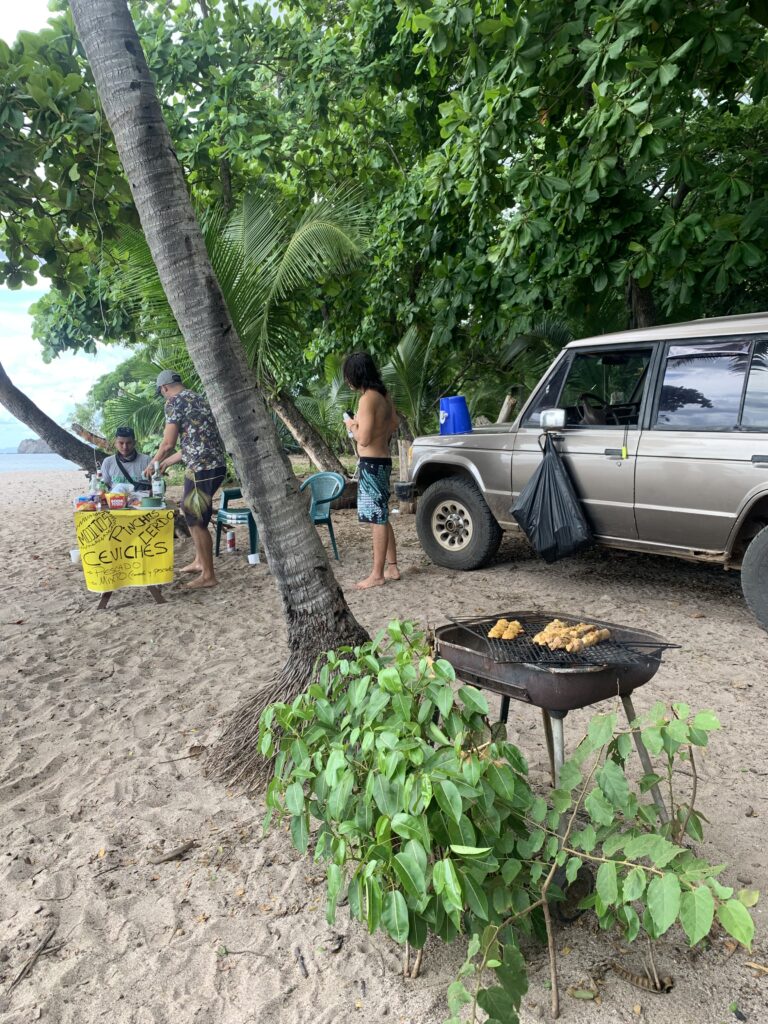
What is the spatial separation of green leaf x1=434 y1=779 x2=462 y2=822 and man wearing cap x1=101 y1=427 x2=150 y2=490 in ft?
22.7

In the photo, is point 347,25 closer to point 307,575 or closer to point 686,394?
point 686,394

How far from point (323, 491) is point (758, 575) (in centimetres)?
430

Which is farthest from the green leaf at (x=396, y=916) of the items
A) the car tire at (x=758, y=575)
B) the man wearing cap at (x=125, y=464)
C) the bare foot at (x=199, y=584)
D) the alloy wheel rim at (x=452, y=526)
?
the man wearing cap at (x=125, y=464)

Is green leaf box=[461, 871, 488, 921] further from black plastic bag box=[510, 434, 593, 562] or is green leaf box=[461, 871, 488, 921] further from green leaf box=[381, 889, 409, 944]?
black plastic bag box=[510, 434, 593, 562]

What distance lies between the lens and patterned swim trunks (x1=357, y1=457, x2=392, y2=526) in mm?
6203

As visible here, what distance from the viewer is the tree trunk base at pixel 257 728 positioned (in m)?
3.23

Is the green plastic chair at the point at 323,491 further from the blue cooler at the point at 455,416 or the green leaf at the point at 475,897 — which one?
the green leaf at the point at 475,897

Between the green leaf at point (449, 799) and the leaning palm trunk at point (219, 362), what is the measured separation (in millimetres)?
1594

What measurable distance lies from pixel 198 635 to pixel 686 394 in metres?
3.97

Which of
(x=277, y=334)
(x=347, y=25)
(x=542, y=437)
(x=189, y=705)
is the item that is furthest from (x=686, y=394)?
(x=347, y=25)

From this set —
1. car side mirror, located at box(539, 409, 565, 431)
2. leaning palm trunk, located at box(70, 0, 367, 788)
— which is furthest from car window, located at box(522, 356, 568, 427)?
leaning palm trunk, located at box(70, 0, 367, 788)

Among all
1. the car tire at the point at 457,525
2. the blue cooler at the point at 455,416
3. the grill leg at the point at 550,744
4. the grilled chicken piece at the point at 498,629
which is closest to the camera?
the grill leg at the point at 550,744

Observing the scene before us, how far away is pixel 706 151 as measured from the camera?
783 centimetres

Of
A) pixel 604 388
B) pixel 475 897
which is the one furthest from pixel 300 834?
pixel 604 388
